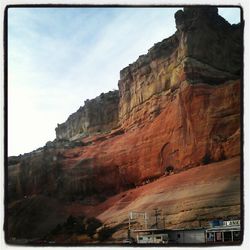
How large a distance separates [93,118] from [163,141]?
0.56 m

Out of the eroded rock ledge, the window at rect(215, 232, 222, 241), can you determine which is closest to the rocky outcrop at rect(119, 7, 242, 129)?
the eroded rock ledge

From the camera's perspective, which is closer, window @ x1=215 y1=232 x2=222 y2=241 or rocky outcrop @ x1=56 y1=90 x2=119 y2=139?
window @ x1=215 y1=232 x2=222 y2=241

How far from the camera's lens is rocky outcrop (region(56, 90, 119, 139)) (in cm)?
571

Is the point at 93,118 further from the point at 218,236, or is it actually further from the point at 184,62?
the point at 218,236

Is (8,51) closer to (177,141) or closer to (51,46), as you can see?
(51,46)

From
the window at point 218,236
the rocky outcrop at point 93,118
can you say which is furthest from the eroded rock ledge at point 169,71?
the window at point 218,236

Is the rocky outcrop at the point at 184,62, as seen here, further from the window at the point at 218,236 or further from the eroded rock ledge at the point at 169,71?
the window at the point at 218,236

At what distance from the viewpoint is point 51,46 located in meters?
5.70

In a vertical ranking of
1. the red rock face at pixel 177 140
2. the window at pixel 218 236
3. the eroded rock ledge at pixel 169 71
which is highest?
the eroded rock ledge at pixel 169 71

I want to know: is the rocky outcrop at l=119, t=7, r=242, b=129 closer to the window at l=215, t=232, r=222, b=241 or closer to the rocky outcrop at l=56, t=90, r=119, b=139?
the rocky outcrop at l=56, t=90, r=119, b=139

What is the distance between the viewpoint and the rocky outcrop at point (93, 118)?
18.7 feet
